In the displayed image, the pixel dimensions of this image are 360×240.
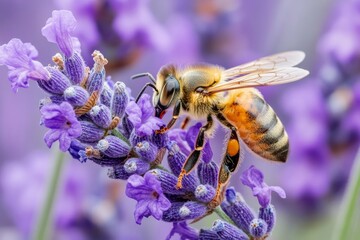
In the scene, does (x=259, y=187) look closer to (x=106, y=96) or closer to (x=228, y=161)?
(x=228, y=161)

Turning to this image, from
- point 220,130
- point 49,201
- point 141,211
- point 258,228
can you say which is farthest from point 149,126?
point 220,130

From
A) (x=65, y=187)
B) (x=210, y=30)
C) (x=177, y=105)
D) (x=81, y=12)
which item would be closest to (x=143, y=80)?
(x=210, y=30)

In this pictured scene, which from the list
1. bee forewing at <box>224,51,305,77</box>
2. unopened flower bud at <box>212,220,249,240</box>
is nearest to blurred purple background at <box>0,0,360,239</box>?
bee forewing at <box>224,51,305,77</box>

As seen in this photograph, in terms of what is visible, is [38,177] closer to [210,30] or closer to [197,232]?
[210,30]

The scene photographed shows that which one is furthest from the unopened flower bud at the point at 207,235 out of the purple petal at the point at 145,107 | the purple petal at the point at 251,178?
the purple petal at the point at 145,107

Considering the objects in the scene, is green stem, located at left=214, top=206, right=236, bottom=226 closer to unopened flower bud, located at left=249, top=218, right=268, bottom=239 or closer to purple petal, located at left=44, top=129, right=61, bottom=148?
unopened flower bud, located at left=249, top=218, right=268, bottom=239
